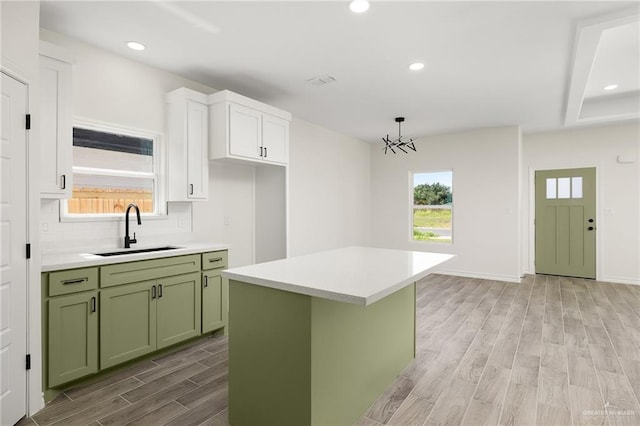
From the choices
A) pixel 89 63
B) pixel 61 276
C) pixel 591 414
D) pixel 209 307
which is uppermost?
pixel 89 63

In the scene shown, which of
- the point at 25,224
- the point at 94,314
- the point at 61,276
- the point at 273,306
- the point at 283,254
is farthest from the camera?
the point at 283,254

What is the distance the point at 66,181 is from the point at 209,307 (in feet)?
5.18

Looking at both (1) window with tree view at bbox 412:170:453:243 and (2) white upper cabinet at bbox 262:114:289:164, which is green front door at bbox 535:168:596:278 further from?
(2) white upper cabinet at bbox 262:114:289:164

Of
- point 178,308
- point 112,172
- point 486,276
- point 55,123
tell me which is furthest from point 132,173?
point 486,276

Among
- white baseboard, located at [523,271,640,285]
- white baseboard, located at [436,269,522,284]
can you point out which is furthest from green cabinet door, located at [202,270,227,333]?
white baseboard, located at [523,271,640,285]

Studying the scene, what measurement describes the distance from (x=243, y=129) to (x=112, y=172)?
130 centimetres

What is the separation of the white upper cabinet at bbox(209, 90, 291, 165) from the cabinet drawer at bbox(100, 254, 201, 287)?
3.71 ft

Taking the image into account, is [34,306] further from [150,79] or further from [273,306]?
[150,79]

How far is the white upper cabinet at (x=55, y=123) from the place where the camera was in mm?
2406

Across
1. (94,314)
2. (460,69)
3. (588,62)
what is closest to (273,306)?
(94,314)

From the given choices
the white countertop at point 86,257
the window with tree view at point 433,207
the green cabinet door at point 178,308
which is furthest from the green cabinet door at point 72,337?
the window with tree view at point 433,207

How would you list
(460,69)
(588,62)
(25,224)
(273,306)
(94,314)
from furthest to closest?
(460,69), (588,62), (94,314), (25,224), (273,306)

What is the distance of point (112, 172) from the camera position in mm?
3098

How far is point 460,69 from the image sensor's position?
3385 millimetres
